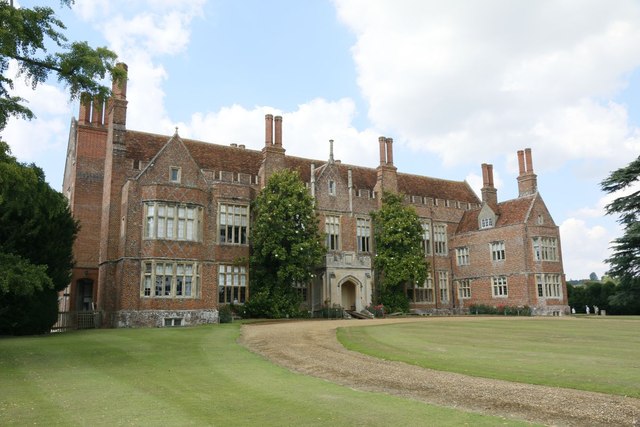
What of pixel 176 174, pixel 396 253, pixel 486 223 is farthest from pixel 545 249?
pixel 176 174

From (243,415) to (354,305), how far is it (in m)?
28.7

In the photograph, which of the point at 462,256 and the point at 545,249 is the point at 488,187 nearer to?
the point at 462,256

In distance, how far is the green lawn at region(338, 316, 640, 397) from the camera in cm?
1073

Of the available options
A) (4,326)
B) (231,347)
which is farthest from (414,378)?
(4,326)

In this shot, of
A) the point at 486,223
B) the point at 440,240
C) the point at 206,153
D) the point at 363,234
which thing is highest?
the point at 206,153

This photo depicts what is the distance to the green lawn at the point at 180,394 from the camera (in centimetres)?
794

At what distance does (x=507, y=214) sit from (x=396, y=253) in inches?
410

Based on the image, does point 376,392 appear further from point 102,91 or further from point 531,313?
point 531,313

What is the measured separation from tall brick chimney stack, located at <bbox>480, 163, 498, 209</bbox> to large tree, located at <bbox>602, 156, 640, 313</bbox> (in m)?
10.5

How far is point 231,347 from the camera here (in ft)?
56.2

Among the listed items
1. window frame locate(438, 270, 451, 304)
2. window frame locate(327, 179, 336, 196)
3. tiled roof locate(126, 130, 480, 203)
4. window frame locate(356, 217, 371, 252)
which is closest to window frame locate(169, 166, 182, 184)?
tiled roof locate(126, 130, 480, 203)

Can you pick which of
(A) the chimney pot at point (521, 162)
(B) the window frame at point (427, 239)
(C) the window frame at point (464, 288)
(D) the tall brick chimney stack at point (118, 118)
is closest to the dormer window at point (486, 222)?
(B) the window frame at point (427, 239)

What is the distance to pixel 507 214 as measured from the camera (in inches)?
1620

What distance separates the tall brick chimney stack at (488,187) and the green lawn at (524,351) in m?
23.1
